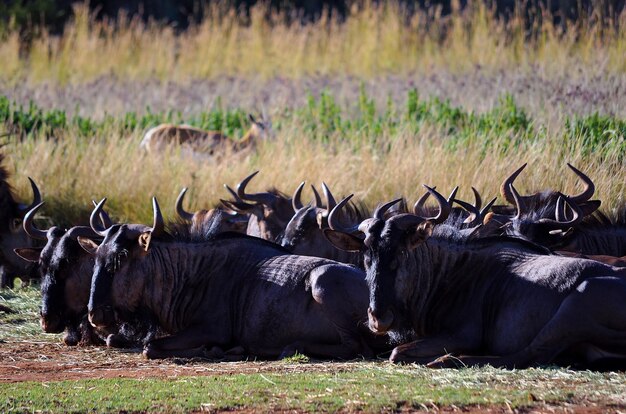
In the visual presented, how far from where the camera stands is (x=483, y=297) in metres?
7.93

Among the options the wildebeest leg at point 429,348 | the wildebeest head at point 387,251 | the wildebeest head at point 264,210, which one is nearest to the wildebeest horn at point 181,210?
the wildebeest head at point 264,210

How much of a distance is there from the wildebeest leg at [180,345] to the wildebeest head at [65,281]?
1.01 m

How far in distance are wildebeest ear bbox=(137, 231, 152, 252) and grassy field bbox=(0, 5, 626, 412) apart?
0.85m

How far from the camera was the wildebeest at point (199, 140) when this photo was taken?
663 inches

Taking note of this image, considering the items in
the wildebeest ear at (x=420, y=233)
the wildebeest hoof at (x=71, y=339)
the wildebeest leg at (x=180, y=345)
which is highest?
the wildebeest ear at (x=420, y=233)

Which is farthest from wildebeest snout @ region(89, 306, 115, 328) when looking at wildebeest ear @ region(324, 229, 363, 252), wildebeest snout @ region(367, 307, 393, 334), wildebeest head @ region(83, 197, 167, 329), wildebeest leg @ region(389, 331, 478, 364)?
wildebeest leg @ region(389, 331, 478, 364)

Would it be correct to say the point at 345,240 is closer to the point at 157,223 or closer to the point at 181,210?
the point at 157,223

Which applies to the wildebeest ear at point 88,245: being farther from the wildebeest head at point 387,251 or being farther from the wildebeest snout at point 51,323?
the wildebeest head at point 387,251

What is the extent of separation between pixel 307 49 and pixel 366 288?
1569 centimetres

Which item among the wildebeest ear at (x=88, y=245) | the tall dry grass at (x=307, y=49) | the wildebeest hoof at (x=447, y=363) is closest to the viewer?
the wildebeest hoof at (x=447, y=363)

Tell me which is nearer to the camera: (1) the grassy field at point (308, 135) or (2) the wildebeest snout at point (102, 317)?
(1) the grassy field at point (308, 135)

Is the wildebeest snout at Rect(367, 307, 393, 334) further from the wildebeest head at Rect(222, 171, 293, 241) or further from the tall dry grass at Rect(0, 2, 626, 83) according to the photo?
the tall dry grass at Rect(0, 2, 626, 83)

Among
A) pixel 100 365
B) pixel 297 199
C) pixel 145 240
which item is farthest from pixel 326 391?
pixel 297 199

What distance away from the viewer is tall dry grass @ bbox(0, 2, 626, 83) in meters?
19.9
